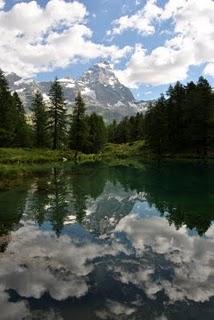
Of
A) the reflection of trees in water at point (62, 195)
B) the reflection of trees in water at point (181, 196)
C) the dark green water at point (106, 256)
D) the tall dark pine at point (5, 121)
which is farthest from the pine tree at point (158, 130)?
the dark green water at point (106, 256)

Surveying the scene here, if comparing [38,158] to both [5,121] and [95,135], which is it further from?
[95,135]

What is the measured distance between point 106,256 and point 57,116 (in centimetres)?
7604

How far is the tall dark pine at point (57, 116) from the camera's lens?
92188 mm

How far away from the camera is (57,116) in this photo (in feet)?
304

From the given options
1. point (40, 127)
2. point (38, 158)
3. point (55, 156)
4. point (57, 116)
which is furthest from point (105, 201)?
point (40, 127)

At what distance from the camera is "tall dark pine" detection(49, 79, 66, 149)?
92188 millimetres

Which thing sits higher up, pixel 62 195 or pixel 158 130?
pixel 158 130

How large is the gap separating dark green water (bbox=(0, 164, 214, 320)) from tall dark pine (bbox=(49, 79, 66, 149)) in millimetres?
54633

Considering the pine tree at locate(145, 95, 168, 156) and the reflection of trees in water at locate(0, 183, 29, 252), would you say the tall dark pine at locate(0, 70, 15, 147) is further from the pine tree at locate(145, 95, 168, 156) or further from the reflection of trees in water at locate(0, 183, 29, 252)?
the pine tree at locate(145, 95, 168, 156)

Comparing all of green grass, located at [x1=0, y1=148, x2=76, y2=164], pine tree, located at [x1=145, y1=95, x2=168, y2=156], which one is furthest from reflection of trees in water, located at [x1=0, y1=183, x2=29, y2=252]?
pine tree, located at [x1=145, y1=95, x2=168, y2=156]

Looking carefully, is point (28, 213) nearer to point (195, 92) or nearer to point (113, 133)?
point (195, 92)

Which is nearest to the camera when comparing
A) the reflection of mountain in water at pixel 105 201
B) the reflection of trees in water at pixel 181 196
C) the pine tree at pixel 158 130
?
the reflection of mountain in water at pixel 105 201

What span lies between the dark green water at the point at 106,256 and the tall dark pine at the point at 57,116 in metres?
54.6

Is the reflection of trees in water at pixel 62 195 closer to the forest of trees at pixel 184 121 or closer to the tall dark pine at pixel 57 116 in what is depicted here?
the tall dark pine at pixel 57 116
